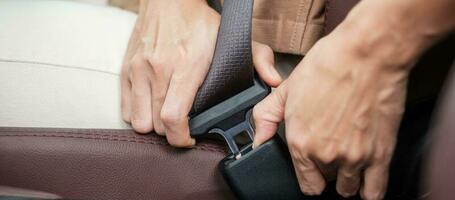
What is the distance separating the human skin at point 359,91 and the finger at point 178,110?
12cm

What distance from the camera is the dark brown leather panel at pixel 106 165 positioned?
0.67 m

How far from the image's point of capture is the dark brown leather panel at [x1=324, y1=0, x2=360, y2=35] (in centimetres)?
63

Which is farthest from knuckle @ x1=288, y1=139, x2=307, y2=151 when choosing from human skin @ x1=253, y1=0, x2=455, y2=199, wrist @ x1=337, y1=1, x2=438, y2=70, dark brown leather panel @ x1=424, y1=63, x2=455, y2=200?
dark brown leather panel @ x1=424, y1=63, x2=455, y2=200

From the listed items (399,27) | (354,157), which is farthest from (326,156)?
(399,27)

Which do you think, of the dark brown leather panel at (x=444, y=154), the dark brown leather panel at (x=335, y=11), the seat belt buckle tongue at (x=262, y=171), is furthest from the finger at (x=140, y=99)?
the dark brown leather panel at (x=444, y=154)

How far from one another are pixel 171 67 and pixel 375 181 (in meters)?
0.26

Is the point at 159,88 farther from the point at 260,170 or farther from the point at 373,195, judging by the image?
the point at 373,195

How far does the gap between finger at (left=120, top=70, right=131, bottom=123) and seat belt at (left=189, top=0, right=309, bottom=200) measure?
74 millimetres

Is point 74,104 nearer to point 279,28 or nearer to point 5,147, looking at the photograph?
point 5,147

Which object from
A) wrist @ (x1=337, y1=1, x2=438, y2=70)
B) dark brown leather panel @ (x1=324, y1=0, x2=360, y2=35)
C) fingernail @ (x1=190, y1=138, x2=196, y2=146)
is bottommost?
fingernail @ (x1=190, y1=138, x2=196, y2=146)

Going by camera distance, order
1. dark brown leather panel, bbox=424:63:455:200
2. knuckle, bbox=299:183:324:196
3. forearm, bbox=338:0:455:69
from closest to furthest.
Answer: dark brown leather panel, bbox=424:63:455:200, forearm, bbox=338:0:455:69, knuckle, bbox=299:183:324:196

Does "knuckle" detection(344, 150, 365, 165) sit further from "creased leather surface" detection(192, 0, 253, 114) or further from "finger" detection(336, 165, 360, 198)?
"creased leather surface" detection(192, 0, 253, 114)

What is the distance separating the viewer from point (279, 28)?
746mm

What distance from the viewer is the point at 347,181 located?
602mm
